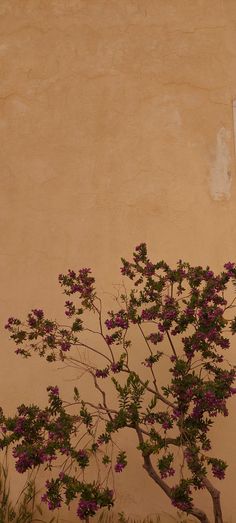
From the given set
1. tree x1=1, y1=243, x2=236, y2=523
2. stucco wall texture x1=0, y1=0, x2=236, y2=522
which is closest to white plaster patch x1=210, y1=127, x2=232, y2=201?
stucco wall texture x1=0, y1=0, x2=236, y2=522

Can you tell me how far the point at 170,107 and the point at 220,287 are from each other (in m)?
1.41

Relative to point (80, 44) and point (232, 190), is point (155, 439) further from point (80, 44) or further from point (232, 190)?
point (80, 44)

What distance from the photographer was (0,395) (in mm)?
2816

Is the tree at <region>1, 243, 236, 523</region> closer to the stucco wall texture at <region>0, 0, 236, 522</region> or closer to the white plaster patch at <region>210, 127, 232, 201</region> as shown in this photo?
the stucco wall texture at <region>0, 0, 236, 522</region>

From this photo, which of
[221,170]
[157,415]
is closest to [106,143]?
[221,170]

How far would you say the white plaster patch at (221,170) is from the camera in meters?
3.01

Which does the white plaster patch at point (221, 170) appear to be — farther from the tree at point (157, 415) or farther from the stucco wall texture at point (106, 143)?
the tree at point (157, 415)

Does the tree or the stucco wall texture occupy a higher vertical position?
the stucco wall texture

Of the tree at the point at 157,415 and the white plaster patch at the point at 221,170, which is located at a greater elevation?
the white plaster patch at the point at 221,170

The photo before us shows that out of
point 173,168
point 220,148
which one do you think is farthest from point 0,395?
point 220,148

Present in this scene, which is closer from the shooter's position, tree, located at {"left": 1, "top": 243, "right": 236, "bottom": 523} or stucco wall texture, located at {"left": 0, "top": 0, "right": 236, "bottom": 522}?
tree, located at {"left": 1, "top": 243, "right": 236, "bottom": 523}

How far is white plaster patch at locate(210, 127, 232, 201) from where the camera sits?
118 inches

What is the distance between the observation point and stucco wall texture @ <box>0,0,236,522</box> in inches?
116

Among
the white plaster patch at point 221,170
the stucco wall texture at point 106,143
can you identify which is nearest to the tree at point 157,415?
the stucco wall texture at point 106,143
